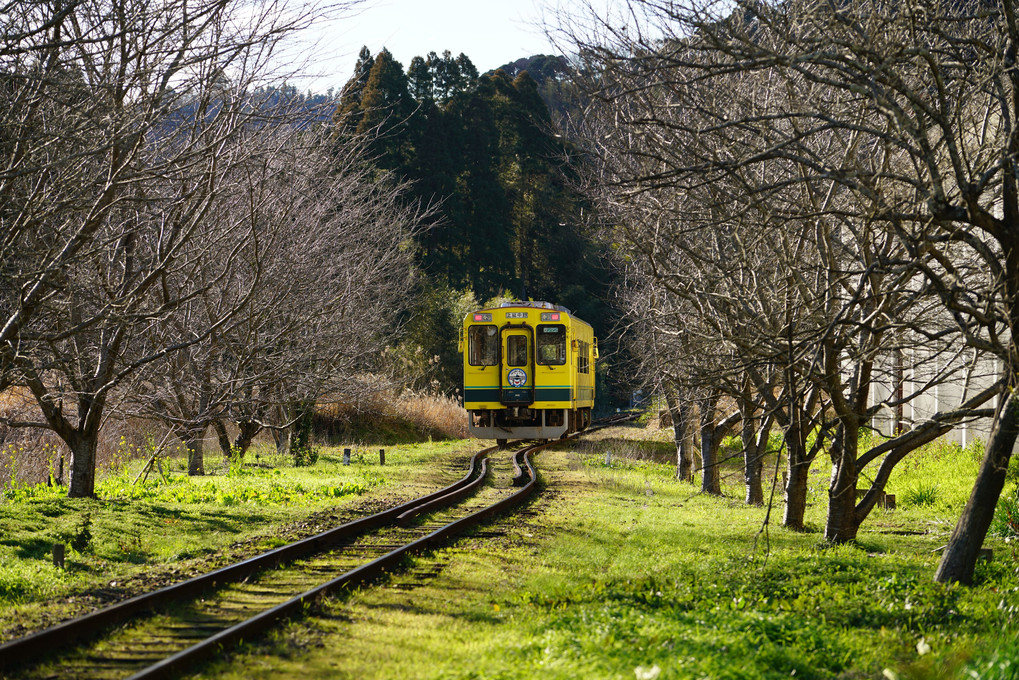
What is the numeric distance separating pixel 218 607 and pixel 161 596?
0.42m

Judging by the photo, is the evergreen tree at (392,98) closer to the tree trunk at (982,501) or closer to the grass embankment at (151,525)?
the grass embankment at (151,525)

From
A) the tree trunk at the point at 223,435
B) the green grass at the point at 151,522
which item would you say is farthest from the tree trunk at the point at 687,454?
the tree trunk at the point at 223,435

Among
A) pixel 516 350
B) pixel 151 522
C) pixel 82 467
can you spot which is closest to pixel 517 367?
pixel 516 350

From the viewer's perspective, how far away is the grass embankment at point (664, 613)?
5.28 m

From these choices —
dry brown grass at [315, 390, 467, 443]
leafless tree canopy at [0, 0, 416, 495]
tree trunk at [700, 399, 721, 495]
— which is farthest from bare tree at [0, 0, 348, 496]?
dry brown grass at [315, 390, 467, 443]

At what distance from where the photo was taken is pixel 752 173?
973cm

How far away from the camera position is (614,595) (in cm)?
734

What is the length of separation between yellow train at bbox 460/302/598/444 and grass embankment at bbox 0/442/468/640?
223 inches

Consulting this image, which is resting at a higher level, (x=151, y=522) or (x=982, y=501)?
(x=982, y=501)

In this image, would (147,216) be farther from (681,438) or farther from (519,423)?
(519,423)

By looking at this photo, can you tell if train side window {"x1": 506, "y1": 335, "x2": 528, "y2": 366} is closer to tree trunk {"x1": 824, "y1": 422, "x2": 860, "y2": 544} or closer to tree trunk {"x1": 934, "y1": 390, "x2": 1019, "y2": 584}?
tree trunk {"x1": 824, "y1": 422, "x2": 860, "y2": 544}

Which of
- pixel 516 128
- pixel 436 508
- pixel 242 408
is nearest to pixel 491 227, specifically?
pixel 516 128

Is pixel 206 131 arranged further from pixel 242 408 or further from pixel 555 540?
pixel 242 408

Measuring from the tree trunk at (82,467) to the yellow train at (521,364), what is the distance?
11.1 m
